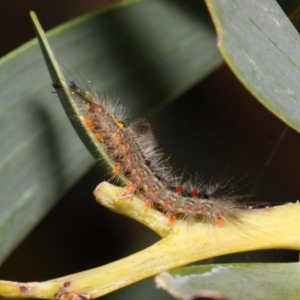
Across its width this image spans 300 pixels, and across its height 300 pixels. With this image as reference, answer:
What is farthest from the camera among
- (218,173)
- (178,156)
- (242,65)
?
(218,173)

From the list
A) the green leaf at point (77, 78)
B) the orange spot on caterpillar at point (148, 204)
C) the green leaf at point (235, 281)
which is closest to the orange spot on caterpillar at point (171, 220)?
the orange spot on caterpillar at point (148, 204)

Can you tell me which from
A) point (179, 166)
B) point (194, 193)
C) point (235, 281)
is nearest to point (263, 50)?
point (235, 281)

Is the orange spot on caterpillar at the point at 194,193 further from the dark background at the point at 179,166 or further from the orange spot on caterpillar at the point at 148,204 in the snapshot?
the dark background at the point at 179,166

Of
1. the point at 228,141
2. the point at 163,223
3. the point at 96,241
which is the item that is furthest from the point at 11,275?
the point at 163,223

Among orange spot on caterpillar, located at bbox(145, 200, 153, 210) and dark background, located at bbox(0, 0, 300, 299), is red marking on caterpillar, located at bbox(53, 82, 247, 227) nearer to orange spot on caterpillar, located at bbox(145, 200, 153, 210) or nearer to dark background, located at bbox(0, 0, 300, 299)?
orange spot on caterpillar, located at bbox(145, 200, 153, 210)

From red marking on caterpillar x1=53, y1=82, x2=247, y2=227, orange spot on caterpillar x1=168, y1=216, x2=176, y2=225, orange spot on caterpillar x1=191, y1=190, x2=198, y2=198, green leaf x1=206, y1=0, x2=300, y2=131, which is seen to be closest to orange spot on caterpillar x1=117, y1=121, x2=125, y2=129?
red marking on caterpillar x1=53, y1=82, x2=247, y2=227

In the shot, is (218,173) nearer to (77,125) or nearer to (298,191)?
(298,191)
